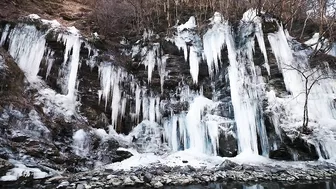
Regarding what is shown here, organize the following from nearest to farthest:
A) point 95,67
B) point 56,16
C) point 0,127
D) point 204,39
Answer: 1. point 0,127
2. point 95,67
3. point 204,39
4. point 56,16

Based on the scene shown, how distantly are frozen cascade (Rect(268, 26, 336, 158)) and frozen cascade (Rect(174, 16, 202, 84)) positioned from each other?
3051 millimetres

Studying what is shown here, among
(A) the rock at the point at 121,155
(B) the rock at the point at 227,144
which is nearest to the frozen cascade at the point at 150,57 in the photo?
(A) the rock at the point at 121,155

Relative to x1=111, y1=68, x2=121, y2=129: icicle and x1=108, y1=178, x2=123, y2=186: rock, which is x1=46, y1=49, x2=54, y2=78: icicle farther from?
x1=108, y1=178, x2=123, y2=186: rock

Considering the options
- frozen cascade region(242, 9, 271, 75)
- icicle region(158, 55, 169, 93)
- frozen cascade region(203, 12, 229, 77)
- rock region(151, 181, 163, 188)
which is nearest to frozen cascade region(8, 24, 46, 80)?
icicle region(158, 55, 169, 93)

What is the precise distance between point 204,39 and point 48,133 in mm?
7430

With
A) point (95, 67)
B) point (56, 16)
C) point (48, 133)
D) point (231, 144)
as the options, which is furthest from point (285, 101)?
point (56, 16)

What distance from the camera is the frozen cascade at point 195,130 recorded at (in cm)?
1020

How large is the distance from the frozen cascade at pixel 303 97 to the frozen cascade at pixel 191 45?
3.05 meters

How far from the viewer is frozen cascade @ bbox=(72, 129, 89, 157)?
932cm

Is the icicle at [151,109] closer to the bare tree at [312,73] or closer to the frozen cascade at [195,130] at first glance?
the frozen cascade at [195,130]

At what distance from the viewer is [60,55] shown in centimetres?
1101

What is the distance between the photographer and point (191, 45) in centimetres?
1263

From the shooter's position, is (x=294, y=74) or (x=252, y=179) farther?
(x=294, y=74)

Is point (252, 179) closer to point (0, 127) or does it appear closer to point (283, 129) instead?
point (283, 129)
